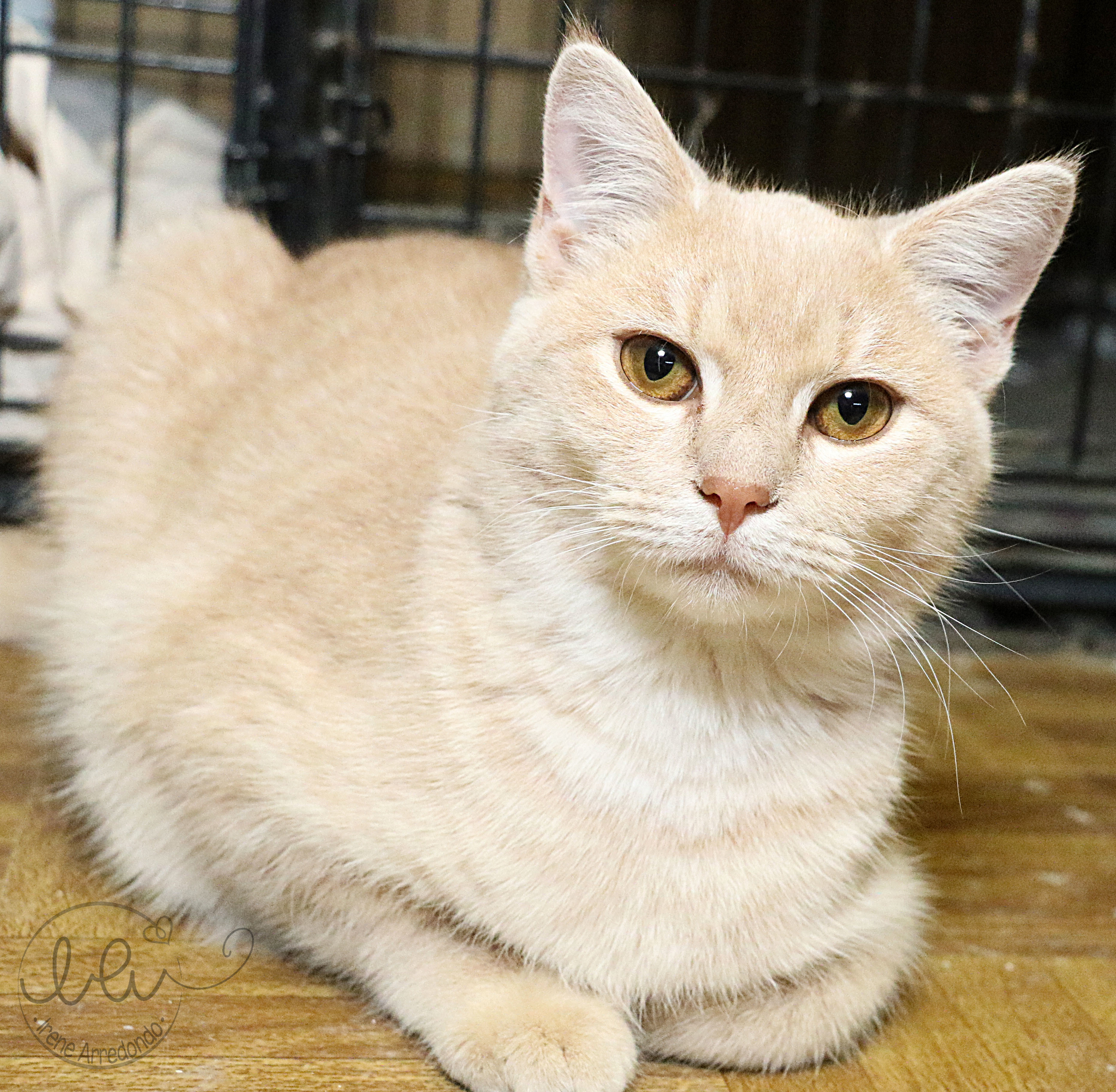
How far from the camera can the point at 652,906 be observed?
107cm

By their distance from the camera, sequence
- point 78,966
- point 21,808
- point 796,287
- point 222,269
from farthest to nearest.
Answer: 1. point 222,269
2. point 21,808
3. point 78,966
4. point 796,287

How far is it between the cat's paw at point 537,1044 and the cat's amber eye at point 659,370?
48cm

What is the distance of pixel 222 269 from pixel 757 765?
3.18 ft

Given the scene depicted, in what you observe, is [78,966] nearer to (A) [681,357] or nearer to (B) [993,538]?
(A) [681,357]

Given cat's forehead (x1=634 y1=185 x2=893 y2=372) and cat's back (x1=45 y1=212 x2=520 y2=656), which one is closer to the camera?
cat's forehead (x1=634 y1=185 x2=893 y2=372)

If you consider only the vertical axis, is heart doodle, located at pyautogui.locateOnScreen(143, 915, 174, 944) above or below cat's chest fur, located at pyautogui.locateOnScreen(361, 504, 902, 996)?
below

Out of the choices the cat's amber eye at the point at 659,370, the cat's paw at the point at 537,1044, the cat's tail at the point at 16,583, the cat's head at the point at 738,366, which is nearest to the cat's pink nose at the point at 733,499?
the cat's head at the point at 738,366

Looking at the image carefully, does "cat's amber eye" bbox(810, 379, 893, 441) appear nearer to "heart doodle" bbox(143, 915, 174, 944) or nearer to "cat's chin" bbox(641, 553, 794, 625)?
"cat's chin" bbox(641, 553, 794, 625)

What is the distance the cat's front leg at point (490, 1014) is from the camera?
101cm

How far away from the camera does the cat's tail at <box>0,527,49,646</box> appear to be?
1797mm

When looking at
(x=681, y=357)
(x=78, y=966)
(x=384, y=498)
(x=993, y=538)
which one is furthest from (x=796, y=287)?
(x=993, y=538)

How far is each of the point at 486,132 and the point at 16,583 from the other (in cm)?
209

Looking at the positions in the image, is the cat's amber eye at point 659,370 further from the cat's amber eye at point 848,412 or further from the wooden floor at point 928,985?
the wooden floor at point 928,985
